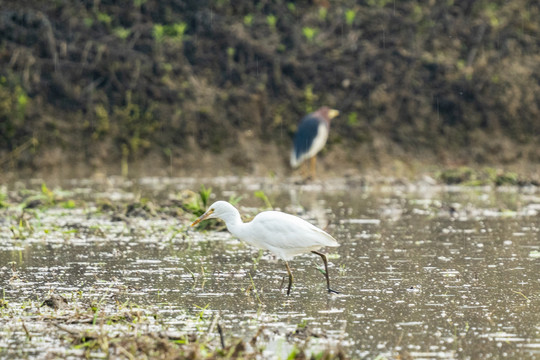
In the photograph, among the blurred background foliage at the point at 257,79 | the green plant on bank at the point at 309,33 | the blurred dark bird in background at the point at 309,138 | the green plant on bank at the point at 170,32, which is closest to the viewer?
the blurred dark bird in background at the point at 309,138

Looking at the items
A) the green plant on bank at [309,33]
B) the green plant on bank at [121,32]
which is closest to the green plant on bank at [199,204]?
the green plant on bank at [121,32]

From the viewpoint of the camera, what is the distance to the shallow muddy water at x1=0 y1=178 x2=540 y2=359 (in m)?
6.75

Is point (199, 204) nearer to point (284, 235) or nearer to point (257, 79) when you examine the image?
point (284, 235)

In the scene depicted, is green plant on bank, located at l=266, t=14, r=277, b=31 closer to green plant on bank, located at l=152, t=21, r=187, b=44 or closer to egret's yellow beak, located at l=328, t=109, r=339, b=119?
green plant on bank, located at l=152, t=21, r=187, b=44

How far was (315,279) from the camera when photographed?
30.8 ft

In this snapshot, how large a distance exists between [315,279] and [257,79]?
16.3 meters

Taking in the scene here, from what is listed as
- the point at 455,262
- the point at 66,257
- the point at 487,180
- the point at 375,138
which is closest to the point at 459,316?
the point at 455,262

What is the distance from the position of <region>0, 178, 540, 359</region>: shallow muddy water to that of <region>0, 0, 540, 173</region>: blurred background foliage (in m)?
8.20

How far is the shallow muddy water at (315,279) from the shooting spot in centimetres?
675

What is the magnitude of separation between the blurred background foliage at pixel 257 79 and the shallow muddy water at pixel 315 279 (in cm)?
820

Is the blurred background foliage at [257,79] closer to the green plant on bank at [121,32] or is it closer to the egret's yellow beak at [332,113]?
the green plant on bank at [121,32]

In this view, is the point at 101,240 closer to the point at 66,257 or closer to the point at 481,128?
the point at 66,257

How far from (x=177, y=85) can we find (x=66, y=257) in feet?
48.0

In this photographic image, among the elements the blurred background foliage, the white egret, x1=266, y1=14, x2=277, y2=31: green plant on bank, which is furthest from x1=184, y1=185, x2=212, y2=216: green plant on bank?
x1=266, y1=14, x2=277, y2=31: green plant on bank
